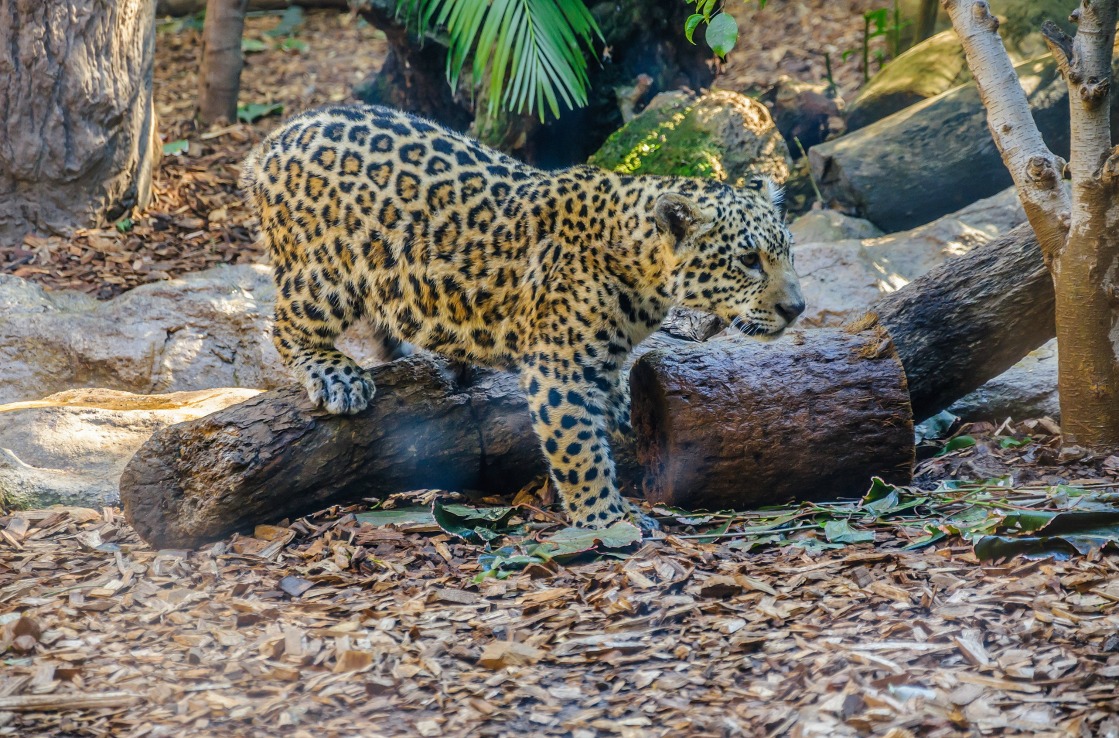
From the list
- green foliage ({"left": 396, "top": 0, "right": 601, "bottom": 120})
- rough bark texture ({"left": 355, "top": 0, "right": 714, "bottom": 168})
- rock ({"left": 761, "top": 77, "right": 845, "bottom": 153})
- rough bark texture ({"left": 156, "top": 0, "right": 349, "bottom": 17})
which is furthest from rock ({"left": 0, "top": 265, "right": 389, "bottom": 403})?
rough bark texture ({"left": 156, "top": 0, "right": 349, "bottom": 17})

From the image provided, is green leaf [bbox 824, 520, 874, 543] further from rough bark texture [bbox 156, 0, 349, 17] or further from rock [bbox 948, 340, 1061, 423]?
rough bark texture [bbox 156, 0, 349, 17]

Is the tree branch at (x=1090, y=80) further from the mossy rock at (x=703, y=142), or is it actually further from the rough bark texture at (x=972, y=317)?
the mossy rock at (x=703, y=142)

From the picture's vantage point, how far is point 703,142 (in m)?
10.7

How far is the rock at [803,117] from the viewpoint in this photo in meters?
12.0

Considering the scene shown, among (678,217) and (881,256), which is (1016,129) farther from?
(881,256)

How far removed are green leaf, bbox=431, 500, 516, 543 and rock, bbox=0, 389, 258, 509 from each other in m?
2.19

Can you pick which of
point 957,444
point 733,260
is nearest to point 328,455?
point 733,260

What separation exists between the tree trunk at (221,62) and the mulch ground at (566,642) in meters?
8.47

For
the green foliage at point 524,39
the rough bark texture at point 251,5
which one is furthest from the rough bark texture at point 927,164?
the rough bark texture at point 251,5

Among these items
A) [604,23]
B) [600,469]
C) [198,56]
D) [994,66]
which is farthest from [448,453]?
[198,56]

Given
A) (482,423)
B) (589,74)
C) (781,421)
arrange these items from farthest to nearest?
(589,74)
(482,423)
(781,421)

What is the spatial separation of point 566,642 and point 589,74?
340 inches

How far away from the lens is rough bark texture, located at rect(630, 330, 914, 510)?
581 centimetres

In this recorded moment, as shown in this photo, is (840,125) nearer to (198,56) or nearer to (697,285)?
(697,285)
